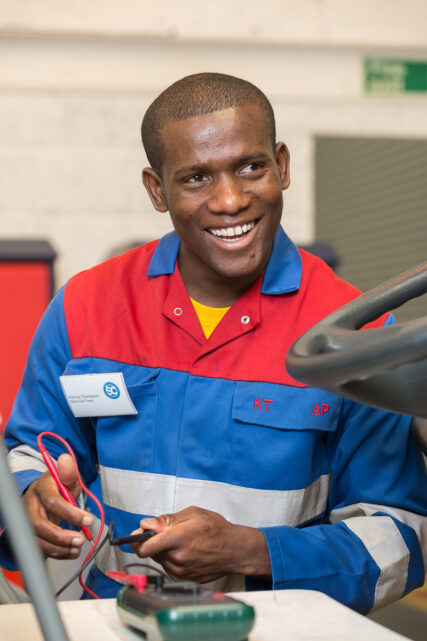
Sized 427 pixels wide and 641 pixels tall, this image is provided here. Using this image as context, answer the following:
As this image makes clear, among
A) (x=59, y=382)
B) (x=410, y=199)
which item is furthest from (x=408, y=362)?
(x=410, y=199)

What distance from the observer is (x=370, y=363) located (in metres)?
0.58

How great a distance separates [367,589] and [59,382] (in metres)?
0.59

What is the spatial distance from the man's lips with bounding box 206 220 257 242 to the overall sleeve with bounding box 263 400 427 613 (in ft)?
1.03

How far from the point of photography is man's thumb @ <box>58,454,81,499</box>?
1104 millimetres

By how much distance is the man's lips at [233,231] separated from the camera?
1338 millimetres

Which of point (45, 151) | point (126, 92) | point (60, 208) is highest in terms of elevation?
point (126, 92)

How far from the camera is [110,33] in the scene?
171 inches

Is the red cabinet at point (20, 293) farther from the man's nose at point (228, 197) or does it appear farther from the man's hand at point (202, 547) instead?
the man's hand at point (202, 547)

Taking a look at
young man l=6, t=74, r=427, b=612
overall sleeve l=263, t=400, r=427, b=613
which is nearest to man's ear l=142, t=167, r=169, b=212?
young man l=6, t=74, r=427, b=612

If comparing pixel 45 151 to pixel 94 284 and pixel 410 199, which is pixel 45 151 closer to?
pixel 410 199

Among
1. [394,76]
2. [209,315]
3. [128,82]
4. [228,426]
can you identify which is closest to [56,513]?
[228,426]

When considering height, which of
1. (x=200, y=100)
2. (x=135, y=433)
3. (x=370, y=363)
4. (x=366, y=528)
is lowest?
(x=366, y=528)

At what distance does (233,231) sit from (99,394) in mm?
332

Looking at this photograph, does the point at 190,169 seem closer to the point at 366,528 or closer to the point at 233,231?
the point at 233,231
